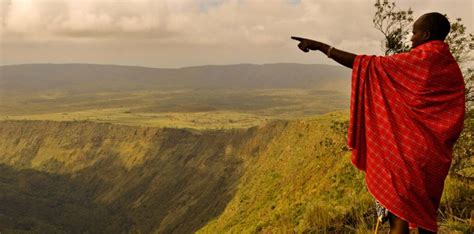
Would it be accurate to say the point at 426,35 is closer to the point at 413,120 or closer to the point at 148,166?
the point at 413,120

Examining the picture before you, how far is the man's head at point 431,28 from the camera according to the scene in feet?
9.45

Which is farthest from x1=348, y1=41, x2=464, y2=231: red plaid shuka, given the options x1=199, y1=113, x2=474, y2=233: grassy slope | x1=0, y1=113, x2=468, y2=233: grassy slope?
x1=0, y1=113, x2=468, y2=233: grassy slope

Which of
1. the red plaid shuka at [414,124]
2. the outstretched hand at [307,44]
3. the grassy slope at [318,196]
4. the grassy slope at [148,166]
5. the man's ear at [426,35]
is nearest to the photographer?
the red plaid shuka at [414,124]

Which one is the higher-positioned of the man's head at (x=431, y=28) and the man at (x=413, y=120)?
the man's head at (x=431, y=28)

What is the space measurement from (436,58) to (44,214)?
114m

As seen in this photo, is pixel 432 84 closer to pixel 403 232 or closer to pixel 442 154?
pixel 442 154

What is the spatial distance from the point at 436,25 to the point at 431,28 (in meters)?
0.04

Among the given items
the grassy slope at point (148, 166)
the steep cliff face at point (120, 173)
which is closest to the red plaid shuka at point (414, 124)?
the grassy slope at point (148, 166)

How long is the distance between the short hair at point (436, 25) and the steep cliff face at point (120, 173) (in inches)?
2944

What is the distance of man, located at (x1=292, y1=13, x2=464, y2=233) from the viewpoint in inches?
106

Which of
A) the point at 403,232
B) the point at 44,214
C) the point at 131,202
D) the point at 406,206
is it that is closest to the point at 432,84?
the point at 406,206

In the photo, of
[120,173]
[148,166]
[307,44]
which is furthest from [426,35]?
[120,173]

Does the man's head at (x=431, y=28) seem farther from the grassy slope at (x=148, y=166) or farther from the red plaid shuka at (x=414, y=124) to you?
the grassy slope at (x=148, y=166)

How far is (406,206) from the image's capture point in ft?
9.07
